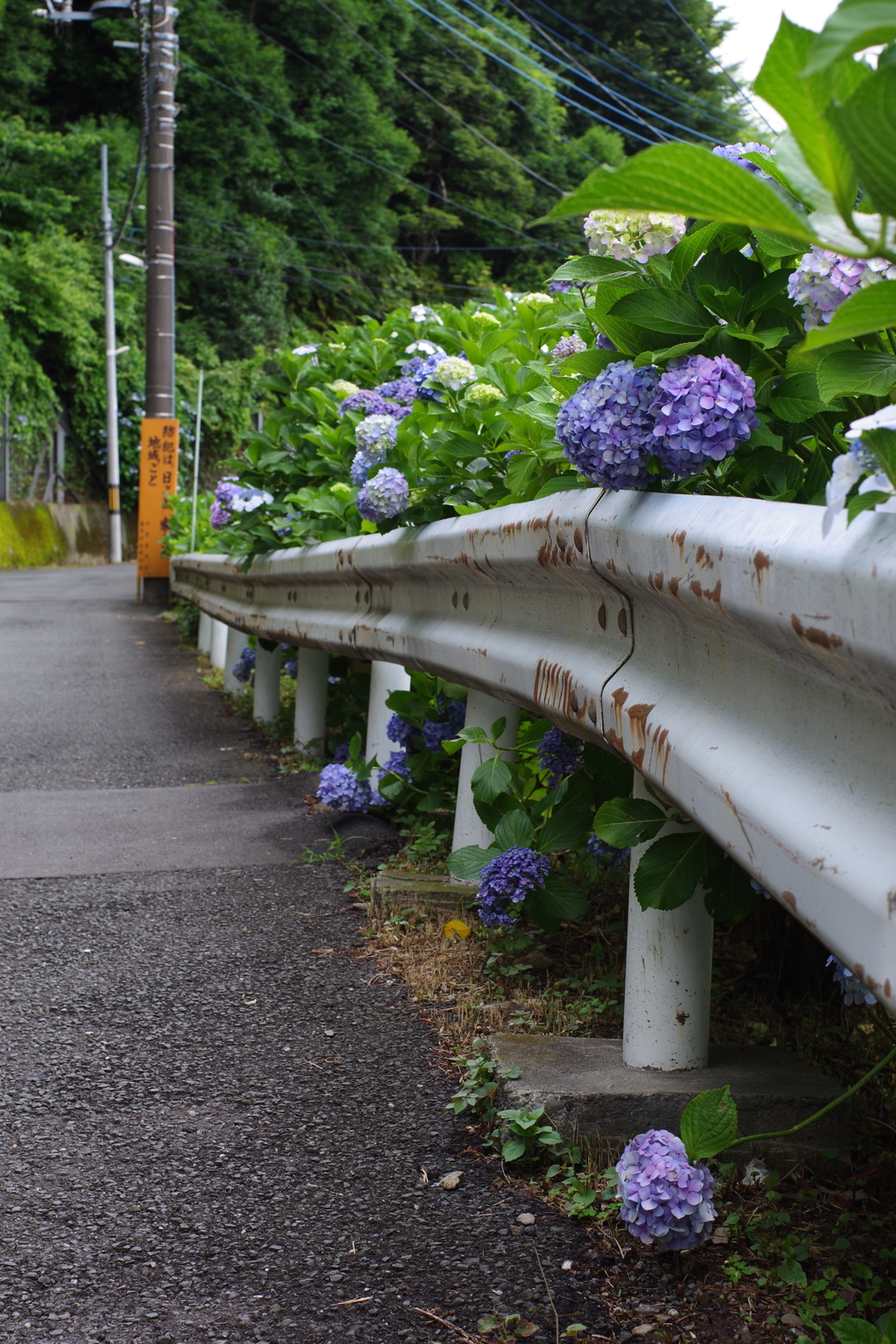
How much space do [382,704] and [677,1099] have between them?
2062 millimetres

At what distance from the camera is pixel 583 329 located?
1.92 meters

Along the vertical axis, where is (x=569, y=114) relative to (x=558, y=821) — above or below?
above

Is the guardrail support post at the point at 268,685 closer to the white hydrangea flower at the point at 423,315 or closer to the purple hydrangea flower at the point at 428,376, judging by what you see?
the white hydrangea flower at the point at 423,315

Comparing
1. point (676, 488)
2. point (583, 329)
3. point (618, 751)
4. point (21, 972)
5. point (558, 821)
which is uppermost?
point (583, 329)

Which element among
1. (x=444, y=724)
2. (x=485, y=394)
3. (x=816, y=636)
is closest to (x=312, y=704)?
(x=444, y=724)

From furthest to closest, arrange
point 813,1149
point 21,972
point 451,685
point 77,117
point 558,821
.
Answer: point 77,117
point 451,685
point 21,972
point 558,821
point 813,1149

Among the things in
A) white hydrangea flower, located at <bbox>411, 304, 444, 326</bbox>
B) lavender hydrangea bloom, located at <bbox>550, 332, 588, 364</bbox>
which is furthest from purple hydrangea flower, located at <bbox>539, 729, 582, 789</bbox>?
white hydrangea flower, located at <bbox>411, 304, 444, 326</bbox>

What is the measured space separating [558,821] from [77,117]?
41.1 meters

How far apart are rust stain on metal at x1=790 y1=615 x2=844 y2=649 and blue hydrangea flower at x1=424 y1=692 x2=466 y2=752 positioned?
7.23 ft

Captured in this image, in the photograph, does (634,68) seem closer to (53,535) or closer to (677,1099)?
(53,535)

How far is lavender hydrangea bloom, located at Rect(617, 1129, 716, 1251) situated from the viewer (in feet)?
4.50

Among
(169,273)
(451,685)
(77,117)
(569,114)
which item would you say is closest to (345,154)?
(77,117)

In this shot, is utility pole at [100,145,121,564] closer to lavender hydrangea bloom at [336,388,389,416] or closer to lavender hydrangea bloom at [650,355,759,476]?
lavender hydrangea bloom at [336,388,389,416]

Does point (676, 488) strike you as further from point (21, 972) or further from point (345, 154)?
point (345, 154)
